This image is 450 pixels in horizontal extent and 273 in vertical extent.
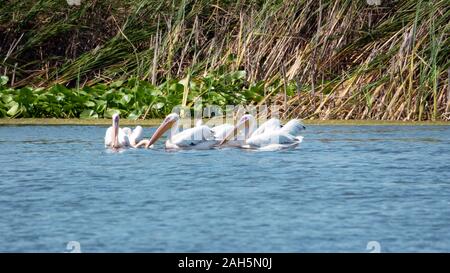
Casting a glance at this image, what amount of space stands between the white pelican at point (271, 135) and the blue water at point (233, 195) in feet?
0.52

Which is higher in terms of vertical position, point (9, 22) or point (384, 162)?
point (9, 22)

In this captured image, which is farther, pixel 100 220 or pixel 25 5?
pixel 25 5

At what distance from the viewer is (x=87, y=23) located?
Result: 20734 millimetres

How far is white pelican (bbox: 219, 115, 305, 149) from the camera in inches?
584

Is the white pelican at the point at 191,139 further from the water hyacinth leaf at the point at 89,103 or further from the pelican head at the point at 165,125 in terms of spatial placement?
the water hyacinth leaf at the point at 89,103

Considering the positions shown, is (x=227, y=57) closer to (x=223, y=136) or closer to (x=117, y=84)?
(x=117, y=84)

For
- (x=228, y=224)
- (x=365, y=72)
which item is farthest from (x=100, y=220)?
(x=365, y=72)

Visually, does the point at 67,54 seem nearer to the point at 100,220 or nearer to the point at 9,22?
the point at 9,22

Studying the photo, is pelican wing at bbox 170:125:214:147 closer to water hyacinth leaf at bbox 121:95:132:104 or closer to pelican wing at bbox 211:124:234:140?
pelican wing at bbox 211:124:234:140

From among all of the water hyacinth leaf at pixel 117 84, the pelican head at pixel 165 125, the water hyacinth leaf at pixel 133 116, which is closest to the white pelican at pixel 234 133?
the pelican head at pixel 165 125

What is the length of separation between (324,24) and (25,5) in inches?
200

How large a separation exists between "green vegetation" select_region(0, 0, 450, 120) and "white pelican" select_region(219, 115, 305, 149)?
1.95 meters

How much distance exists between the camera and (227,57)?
19000mm

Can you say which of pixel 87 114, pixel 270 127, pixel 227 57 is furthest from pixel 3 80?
pixel 270 127
